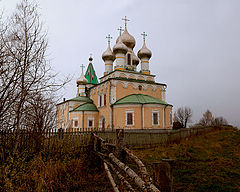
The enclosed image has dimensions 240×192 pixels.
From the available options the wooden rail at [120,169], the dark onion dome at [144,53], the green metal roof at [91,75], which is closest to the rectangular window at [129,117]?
the dark onion dome at [144,53]

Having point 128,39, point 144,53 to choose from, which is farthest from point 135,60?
point 128,39

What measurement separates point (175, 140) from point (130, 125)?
267 inches

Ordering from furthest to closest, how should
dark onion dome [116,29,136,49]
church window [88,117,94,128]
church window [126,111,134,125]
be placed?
1. dark onion dome [116,29,136,49]
2. church window [88,117,94,128]
3. church window [126,111,134,125]

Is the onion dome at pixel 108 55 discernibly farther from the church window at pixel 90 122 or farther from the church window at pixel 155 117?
the church window at pixel 155 117

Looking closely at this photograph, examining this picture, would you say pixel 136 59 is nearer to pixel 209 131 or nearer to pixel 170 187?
pixel 209 131

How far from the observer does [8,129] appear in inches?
227

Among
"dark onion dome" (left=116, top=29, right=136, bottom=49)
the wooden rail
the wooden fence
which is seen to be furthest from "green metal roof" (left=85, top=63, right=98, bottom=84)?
the wooden rail

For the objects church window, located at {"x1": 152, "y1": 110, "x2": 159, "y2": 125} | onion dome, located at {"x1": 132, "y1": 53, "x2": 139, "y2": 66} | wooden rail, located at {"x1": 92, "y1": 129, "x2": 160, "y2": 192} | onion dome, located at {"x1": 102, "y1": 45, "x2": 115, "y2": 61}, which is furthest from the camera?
onion dome, located at {"x1": 132, "y1": 53, "x2": 139, "y2": 66}

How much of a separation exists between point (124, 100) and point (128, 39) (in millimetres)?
10288

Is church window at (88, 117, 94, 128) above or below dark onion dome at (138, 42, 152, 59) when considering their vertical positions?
below

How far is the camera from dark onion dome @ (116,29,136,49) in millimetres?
27984

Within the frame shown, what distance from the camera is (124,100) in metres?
22.0

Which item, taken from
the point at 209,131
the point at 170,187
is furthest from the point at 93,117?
the point at 170,187

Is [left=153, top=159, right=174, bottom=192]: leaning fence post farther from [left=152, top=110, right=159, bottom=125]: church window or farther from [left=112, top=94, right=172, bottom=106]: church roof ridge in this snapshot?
[left=152, top=110, right=159, bottom=125]: church window
